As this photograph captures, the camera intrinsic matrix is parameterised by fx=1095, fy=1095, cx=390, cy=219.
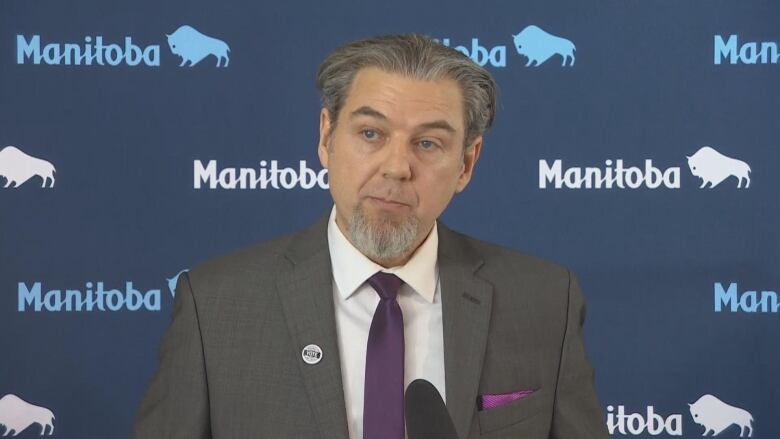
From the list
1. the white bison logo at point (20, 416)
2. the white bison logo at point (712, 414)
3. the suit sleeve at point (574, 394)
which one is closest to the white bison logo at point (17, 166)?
the white bison logo at point (20, 416)

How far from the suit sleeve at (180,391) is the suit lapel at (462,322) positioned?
37 cm

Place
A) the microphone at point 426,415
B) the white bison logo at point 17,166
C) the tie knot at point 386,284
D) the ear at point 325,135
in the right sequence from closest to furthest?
the microphone at point 426,415 → the tie knot at point 386,284 → the ear at point 325,135 → the white bison logo at point 17,166

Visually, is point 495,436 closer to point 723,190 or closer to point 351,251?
point 351,251

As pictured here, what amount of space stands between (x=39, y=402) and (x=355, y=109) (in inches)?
61.6

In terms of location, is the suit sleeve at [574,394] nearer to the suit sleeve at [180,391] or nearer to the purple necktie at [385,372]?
the purple necktie at [385,372]

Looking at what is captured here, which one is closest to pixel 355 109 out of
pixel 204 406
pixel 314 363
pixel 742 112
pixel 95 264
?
pixel 314 363

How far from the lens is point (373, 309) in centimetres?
170

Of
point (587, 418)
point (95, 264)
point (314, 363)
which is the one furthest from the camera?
point (95, 264)

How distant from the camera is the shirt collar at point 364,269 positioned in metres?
1.70

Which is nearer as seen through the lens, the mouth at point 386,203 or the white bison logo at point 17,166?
the mouth at point 386,203

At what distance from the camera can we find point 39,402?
9.27ft

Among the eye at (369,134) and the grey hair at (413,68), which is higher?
the grey hair at (413,68)

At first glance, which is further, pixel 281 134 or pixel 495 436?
pixel 281 134

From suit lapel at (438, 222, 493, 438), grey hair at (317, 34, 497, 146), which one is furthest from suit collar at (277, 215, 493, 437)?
grey hair at (317, 34, 497, 146)
